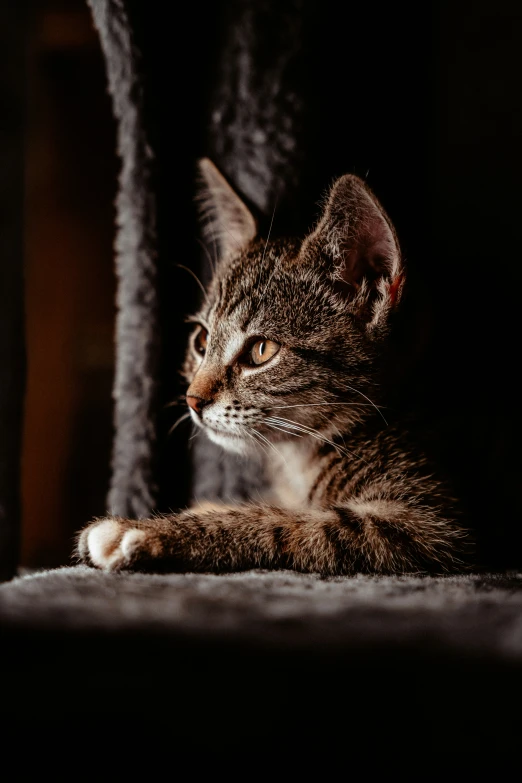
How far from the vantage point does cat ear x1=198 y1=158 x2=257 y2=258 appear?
0.97 m

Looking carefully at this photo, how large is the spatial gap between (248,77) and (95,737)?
38.9 inches

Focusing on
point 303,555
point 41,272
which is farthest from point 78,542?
point 41,272

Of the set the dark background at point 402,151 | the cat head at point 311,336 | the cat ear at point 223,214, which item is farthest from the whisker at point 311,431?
the cat ear at point 223,214

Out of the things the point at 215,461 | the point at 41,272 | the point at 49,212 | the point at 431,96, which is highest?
the point at 431,96

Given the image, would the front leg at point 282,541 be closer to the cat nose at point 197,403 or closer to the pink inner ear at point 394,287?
the cat nose at point 197,403

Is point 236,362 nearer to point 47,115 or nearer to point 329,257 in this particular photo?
point 329,257

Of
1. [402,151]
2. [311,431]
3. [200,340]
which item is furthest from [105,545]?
[402,151]

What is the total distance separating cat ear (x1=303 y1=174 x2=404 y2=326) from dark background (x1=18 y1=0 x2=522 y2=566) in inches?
1.7

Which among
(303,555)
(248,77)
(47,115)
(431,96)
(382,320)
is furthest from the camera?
(47,115)

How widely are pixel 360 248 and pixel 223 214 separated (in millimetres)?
302

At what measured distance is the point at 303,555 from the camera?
667 millimetres

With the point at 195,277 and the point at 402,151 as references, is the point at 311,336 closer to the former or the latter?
the point at 195,277

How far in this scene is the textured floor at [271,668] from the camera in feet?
1.07

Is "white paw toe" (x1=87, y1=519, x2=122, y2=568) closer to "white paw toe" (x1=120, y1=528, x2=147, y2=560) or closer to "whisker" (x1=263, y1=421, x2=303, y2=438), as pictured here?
"white paw toe" (x1=120, y1=528, x2=147, y2=560)
